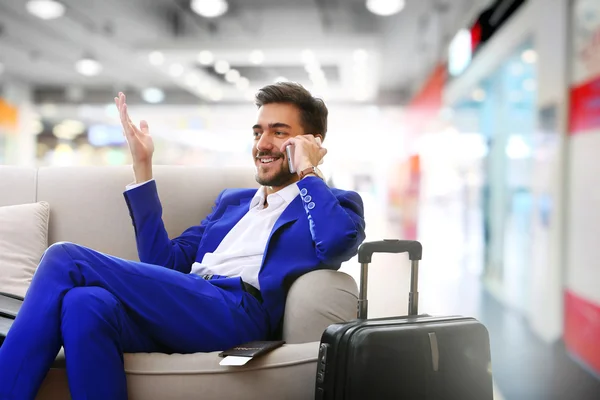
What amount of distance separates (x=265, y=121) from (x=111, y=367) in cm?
94

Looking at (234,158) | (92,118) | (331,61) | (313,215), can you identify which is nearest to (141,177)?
(313,215)

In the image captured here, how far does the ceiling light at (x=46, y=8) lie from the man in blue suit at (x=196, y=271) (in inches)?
219

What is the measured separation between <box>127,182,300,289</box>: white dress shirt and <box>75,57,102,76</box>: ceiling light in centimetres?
834

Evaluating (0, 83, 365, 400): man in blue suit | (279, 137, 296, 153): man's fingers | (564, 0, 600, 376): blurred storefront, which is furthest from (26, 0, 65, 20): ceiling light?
(279, 137, 296, 153): man's fingers

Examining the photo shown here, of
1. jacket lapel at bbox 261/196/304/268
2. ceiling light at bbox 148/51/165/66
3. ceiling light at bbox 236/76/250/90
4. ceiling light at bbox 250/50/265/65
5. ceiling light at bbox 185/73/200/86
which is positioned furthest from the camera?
ceiling light at bbox 236/76/250/90

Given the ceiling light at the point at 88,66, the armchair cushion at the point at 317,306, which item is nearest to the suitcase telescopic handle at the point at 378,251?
the armchair cushion at the point at 317,306

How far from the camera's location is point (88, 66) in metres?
9.57

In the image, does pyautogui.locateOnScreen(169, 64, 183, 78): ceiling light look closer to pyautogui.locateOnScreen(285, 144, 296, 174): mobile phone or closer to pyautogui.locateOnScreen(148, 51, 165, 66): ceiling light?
pyautogui.locateOnScreen(148, 51, 165, 66): ceiling light

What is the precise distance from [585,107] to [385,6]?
127 inches

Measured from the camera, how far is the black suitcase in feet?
4.33

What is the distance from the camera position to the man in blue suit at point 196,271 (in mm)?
1264

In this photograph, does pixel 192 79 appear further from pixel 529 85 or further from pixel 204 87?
pixel 529 85

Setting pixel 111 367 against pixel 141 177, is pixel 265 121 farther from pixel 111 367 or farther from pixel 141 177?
pixel 111 367

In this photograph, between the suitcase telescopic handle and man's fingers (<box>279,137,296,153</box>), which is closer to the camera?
the suitcase telescopic handle
